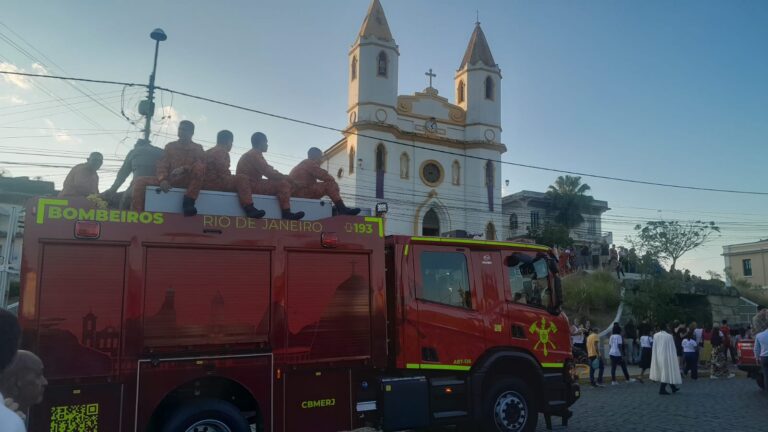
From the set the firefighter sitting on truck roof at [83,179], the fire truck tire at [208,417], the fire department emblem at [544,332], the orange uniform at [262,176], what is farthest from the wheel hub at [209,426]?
the fire department emblem at [544,332]

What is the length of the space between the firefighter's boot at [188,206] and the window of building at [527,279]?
178 inches

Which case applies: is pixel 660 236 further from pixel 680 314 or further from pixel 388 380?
pixel 388 380

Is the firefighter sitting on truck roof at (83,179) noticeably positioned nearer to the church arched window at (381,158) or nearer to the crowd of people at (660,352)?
the crowd of people at (660,352)

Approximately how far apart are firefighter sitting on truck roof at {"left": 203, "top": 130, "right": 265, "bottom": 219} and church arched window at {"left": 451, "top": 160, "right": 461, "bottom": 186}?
39.6 meters

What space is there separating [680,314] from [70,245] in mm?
26472

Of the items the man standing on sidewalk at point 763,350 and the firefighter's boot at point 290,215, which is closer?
the firefighter's boot at point 290,215

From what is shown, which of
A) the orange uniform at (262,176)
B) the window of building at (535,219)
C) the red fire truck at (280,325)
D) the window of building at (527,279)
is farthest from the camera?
the window of building at (535,219)

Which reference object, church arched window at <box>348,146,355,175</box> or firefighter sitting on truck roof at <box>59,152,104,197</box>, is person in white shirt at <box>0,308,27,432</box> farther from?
church arched window at <box>348,146,355,175</box>

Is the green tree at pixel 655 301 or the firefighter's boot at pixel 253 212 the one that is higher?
the firefighter's boot at pixel 253 212

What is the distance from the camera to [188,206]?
6.48 m

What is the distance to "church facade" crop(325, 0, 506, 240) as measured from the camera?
1657 inches

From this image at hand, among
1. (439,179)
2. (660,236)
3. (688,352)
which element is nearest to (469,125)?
(439,179)

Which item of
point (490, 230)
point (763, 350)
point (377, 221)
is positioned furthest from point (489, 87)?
point (377, 221)

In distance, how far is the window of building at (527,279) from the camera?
335 inches
